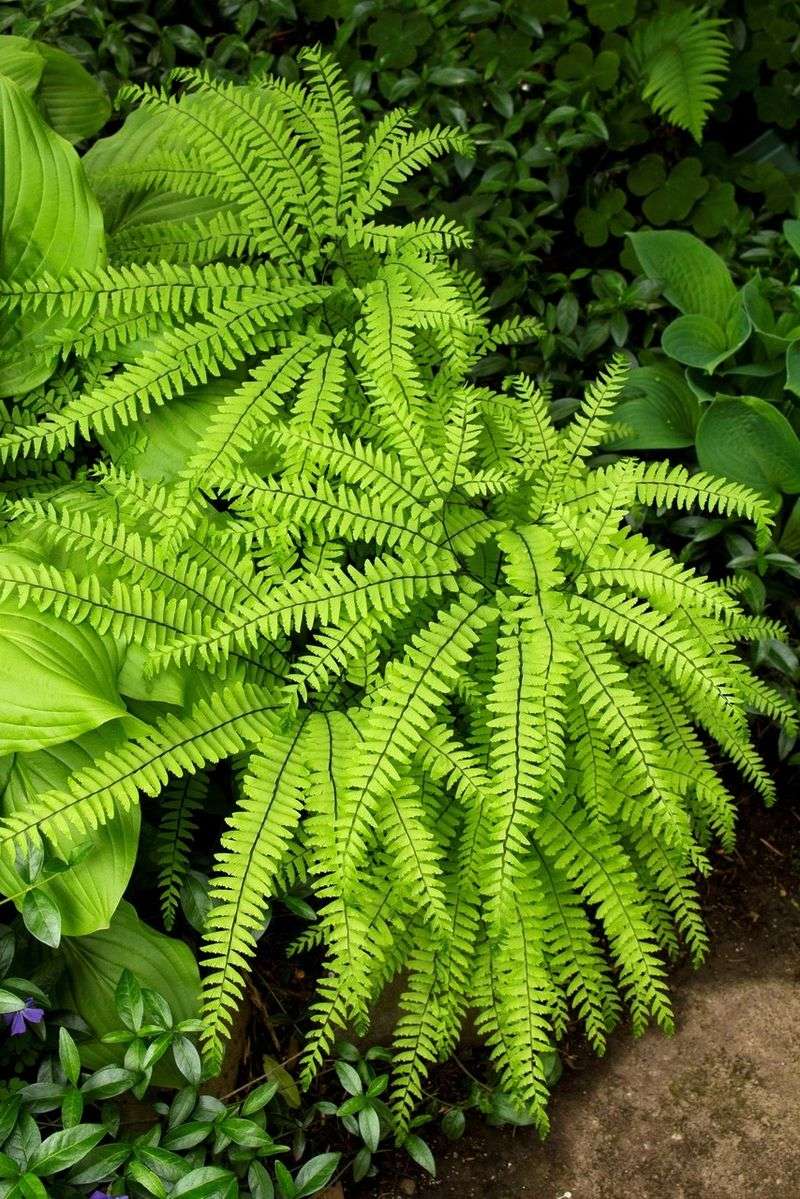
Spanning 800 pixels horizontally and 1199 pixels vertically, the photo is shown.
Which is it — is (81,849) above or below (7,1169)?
above

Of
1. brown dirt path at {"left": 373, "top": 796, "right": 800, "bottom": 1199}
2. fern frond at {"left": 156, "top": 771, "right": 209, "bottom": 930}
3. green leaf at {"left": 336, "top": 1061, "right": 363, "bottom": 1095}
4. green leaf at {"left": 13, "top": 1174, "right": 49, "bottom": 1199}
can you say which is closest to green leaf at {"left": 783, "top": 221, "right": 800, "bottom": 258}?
brown dirt path at {"left": 373, "top": 796, "right": 800, "bottom": 1199}

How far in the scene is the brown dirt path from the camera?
279 centimetres

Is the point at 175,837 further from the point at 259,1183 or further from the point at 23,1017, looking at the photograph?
the point at 259,1183

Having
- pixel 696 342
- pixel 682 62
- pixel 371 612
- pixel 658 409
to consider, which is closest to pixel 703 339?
pixel 696 342

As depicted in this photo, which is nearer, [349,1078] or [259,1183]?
[259,1183]

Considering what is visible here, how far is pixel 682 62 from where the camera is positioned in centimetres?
362

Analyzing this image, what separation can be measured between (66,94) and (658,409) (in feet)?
7.86

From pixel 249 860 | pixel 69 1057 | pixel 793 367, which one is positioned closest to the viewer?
pixel 69 1057

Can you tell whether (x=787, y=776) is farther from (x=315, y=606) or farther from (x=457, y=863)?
(x=315, y=606)

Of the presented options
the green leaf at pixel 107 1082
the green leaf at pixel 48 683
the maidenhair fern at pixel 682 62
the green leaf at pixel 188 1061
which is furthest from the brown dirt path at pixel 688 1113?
the maidenhair fern at pixel 682 62

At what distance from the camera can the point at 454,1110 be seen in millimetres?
2754

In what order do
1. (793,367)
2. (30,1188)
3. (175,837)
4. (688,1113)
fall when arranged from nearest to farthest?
(30,1188)
(175,837)
(688,1113)
(793,367)

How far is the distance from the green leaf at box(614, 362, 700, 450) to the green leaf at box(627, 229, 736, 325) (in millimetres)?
253

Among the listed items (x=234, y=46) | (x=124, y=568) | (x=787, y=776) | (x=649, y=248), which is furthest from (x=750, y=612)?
(x=234, y=46)
